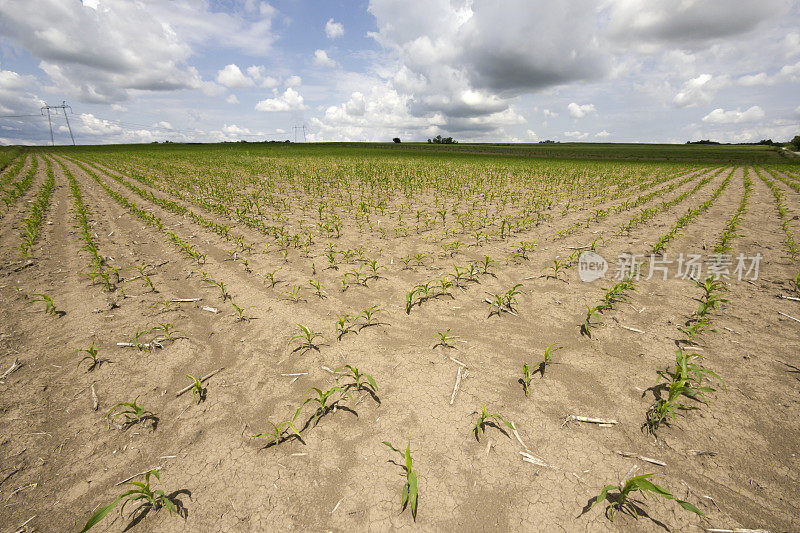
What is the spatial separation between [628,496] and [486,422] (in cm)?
134

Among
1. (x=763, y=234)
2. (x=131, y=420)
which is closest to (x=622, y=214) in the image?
(x=763, y=234)

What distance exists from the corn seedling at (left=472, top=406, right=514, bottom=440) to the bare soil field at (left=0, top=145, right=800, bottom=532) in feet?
0.08

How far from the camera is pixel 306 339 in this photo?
474 centimetres

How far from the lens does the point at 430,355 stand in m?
4.41

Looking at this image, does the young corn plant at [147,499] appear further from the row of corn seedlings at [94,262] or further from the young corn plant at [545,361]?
the row of corn seedlings at [94,262]

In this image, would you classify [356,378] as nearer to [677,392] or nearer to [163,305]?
[677,392]

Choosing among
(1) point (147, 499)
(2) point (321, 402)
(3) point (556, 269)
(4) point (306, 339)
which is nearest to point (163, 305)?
(4) point (306, 339)

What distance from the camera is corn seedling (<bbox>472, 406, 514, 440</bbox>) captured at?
3.26 meters

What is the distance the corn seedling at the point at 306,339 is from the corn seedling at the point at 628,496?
12.4 feet

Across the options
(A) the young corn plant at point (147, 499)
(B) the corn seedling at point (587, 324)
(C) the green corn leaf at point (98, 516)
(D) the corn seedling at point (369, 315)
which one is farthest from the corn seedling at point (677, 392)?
(C) the green corn leaf at point (98, 516)

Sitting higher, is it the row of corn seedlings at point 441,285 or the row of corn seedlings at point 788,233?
the row of corn seedlings at point 788,233

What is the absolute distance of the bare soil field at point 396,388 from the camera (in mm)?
2676

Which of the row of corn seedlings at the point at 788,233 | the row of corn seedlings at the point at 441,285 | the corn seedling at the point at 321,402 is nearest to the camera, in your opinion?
the corn seedling at the point at 321,402

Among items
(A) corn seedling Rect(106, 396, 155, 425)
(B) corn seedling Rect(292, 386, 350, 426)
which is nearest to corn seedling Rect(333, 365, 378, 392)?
(B) corn seedling Rect(292, 386, 350, 426)
